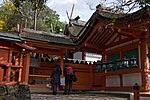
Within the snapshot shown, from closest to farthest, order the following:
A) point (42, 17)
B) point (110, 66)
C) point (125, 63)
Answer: point (125, 63)
point (110, 66)
point (42, 17)

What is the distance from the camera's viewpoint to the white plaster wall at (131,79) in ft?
40.8

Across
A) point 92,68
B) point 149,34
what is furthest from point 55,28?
point 149,34

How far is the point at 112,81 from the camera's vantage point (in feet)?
48.3

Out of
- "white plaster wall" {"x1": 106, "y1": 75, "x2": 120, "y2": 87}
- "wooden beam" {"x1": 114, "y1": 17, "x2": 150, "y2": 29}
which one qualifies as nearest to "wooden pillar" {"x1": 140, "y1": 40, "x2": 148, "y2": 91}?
"wooden beam" {"x1": 114, "y1": 17, "x2": 150, "y2": 29}

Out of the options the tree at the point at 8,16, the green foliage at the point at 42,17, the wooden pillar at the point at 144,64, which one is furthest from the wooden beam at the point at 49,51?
the tree at the point at 8,16

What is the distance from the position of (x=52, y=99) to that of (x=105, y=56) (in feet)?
24.2

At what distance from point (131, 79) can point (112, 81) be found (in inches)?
77.2

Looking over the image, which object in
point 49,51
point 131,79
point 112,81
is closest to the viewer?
point 131,79

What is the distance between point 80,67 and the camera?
16.8 metres

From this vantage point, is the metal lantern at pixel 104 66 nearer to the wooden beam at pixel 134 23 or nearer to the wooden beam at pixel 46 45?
the wooden beam at pixel 46 45

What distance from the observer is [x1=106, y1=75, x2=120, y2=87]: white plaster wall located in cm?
1425

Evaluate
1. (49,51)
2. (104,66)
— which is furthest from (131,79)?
(49,51)

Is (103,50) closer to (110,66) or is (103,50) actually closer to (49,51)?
(110,66)

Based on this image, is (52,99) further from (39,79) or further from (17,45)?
(39,79)
